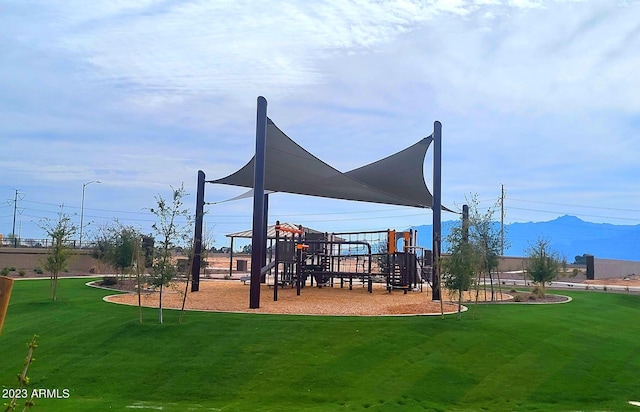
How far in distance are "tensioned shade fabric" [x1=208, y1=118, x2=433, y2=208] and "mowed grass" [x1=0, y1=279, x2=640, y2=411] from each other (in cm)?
482

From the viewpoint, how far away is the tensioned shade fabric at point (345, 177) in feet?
46.4

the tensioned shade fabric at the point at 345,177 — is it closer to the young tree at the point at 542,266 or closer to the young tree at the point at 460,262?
the young tree at the point at 542,266

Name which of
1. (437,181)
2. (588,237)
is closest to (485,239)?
(437,181)

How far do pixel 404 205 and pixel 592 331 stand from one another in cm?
814

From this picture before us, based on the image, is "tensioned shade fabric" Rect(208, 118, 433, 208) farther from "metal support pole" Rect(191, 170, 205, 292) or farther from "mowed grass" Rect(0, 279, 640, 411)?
"mowed grass" Rect(0, 279, 640, 411)

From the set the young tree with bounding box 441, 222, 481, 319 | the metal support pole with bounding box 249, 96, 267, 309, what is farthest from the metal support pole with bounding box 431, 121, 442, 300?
the metal support pole with bounding box 249, 96, 267, 309

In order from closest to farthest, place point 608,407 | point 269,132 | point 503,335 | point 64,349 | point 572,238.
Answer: point 608,407 → point 64,349 → point 503,335 → point 269,132 → point 572,238

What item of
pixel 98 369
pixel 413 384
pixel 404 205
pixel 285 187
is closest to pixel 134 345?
pixel 98 369

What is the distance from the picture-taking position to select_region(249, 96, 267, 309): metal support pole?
38.8ft

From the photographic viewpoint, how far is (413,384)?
23.9 feet

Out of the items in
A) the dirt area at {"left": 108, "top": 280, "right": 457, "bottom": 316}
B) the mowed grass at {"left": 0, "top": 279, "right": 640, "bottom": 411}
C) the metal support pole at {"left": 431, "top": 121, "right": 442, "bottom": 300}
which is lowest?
the mowed grass at {"left": 0, "top": 279, "right": 640, "bottom": 411}

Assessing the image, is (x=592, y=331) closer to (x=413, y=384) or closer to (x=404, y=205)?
(x=413, y=384)

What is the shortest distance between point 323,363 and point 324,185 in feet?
30.1

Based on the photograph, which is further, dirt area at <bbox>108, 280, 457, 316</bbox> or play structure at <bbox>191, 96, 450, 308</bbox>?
play structure at <bbox>191, 96, 450, 308</bbox>
